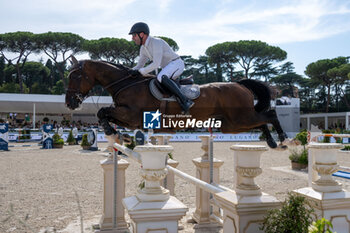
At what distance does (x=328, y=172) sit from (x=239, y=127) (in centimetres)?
125

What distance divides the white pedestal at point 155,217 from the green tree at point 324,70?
36307 millimetres

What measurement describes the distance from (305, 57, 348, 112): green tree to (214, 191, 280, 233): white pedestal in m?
36.1

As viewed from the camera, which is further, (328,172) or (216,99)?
(216,99)

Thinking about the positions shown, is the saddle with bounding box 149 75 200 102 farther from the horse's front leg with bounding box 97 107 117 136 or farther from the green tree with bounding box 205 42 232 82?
the green tree with bounding box 205 42 232 82

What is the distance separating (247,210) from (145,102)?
164 centimetres

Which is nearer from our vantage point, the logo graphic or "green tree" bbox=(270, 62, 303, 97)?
the logo graphic

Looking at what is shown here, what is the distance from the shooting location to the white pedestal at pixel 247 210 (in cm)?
122

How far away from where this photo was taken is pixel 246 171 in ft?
4.32

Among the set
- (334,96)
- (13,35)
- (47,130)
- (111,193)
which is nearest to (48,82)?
(13,35)

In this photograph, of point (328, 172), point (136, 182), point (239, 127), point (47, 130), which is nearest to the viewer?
point (328, 172)

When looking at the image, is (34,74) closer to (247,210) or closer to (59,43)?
Answer: (59,43)

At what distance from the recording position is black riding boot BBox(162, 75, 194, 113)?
252 centimetres

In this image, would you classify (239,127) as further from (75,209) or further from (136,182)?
(136,182)

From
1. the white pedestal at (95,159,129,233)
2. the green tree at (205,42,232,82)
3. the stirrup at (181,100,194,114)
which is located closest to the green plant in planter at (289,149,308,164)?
the white pedestal at (95,159,129,233)
